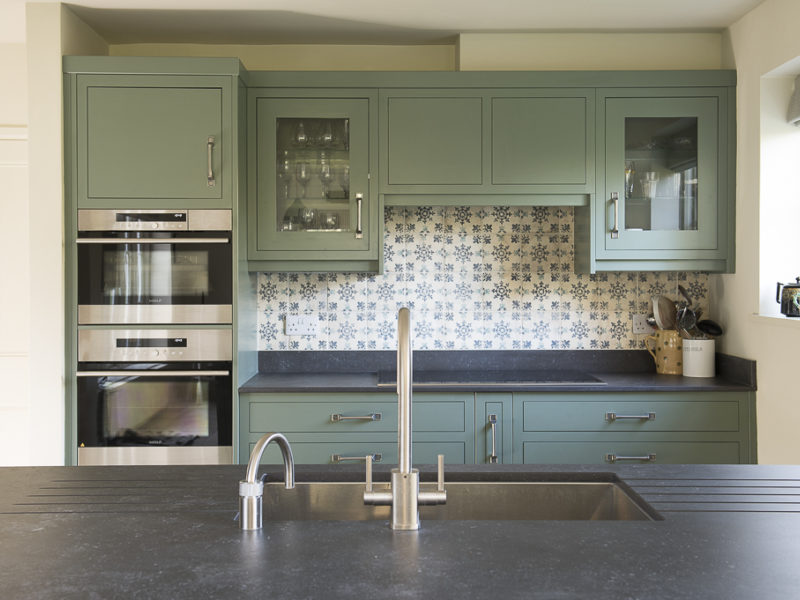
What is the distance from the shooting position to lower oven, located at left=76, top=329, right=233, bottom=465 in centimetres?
284

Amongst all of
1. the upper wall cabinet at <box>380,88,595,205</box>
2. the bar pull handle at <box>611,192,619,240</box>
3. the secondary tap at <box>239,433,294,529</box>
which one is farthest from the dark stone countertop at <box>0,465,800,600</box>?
the upper wall cabinet at <box>380,88,595,205</box>

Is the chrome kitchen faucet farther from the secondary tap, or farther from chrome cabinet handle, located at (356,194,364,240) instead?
chrome cabinet handle, located at (356,194,364,240)

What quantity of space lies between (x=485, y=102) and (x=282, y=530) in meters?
2.35

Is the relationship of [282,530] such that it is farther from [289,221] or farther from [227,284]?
[289,221]

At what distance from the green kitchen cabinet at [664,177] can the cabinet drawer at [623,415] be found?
2.12ft

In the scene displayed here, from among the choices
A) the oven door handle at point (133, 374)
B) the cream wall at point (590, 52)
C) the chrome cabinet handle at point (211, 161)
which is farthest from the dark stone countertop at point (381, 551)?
the cream wall at point (590, 52)

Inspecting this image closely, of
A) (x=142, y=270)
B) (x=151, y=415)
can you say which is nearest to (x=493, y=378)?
(x=151, y=415)

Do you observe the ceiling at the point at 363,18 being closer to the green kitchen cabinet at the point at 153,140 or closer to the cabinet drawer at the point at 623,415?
the green kitchen cabinet at the point at 153,140

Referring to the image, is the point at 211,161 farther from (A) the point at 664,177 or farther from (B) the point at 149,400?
(A) the point at 664,177

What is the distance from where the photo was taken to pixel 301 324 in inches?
133

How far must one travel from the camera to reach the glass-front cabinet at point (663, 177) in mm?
3057

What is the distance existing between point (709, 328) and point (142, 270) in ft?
8.23

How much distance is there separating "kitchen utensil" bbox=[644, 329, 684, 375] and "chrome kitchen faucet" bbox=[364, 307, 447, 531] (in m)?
2.39

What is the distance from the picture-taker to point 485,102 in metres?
3.05
